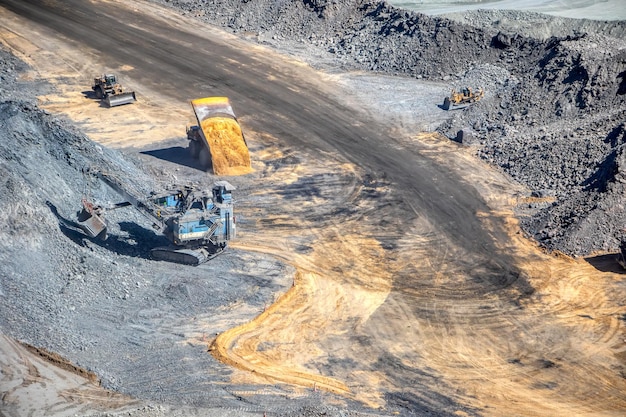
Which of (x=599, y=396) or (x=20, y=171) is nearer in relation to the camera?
(x=599, y=396)

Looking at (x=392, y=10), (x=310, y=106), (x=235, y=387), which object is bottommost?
(x=235, y=387)

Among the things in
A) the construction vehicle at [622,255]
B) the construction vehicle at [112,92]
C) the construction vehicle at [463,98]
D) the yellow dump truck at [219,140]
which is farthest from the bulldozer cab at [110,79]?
the construction vehicle at [622,255]

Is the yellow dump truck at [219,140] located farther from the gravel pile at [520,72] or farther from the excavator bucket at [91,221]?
the gravel pile at [520,72]

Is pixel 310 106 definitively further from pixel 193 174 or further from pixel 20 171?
pixel 20 171

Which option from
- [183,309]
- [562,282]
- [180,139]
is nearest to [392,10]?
[180,139]

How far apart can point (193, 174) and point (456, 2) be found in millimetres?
26721

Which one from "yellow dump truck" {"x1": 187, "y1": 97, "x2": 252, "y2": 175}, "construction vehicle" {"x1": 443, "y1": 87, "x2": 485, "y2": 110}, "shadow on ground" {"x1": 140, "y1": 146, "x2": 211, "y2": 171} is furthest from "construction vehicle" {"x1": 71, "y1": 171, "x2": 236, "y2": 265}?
"construction vehicle" {"x1": 443, "y1": 87, "x2": 485, "y2": 110}

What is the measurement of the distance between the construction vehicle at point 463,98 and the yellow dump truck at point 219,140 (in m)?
11.7

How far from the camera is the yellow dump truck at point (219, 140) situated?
34906 millimetres

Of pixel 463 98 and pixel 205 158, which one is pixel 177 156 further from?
pixel 463 98

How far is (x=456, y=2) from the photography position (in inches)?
2133

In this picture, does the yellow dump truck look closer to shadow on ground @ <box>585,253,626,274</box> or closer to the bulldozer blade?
the bulldozer blade

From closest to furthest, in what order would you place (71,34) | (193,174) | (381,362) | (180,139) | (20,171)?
(381,362), (20,171), (193,174), (180,139), (71,34)

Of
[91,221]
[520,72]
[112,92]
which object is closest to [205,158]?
[112,92]
